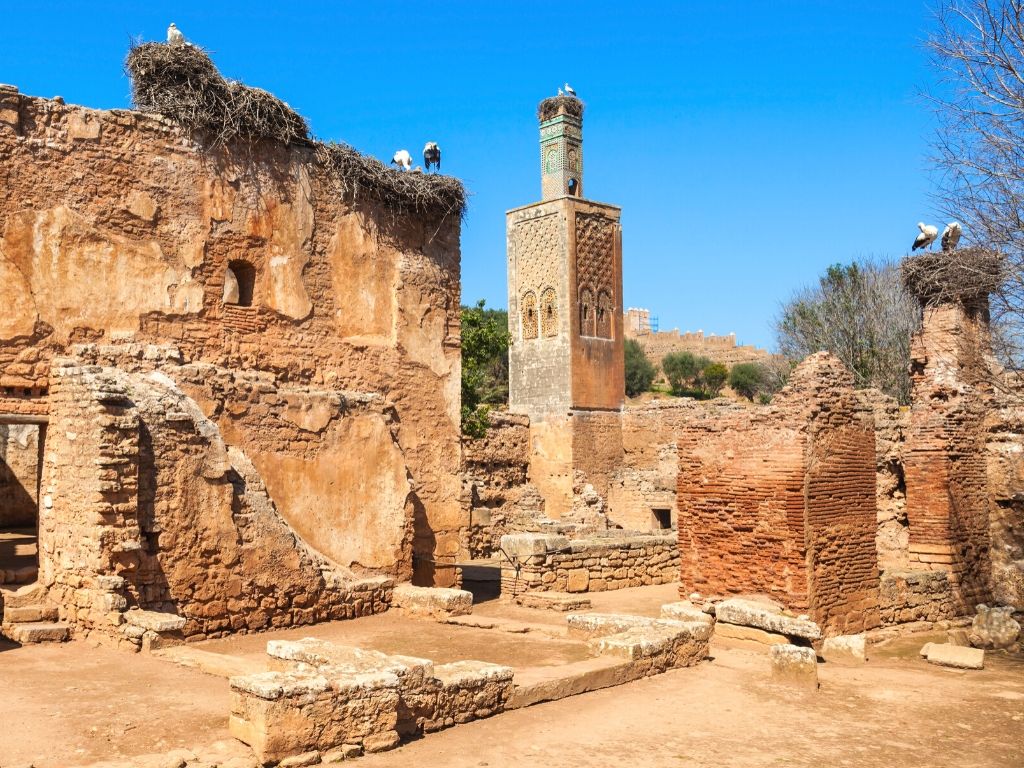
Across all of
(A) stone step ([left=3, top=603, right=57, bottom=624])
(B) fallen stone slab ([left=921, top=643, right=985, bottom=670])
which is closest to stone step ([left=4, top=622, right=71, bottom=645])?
(A) stone step ([left=3, top=603, right=57, bottom=624])

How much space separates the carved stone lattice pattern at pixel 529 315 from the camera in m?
28.6

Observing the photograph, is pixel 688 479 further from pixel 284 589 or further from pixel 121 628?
pixel 121 628

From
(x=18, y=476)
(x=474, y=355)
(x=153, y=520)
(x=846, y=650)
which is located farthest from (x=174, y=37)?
(x=474, y=355)

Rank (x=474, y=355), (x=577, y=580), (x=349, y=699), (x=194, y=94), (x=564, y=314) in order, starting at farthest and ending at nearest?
(x=564, y=314) < (x=474, y=355) < (x=577, y=580) < (x=194, y=94) < (x=349, y=699)

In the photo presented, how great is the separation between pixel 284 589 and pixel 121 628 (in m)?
1.66

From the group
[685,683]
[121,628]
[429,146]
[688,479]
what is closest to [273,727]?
[121,628]

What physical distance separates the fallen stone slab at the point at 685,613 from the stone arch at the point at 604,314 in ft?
62.6

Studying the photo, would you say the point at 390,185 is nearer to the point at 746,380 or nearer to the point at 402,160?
the point at 402,160

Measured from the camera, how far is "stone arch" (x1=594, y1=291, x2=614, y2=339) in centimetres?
2849

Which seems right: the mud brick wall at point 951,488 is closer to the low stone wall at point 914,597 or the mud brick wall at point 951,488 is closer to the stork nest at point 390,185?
the low stone wall at point 914,597

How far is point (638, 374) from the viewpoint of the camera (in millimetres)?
56125

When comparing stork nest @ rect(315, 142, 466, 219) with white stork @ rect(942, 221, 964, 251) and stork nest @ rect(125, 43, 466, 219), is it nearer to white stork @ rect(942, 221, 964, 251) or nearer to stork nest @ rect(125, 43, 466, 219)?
stork nest @ rect(125, 43, 466, 219)

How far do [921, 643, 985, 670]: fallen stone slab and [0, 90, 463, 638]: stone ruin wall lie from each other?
5.57 meters

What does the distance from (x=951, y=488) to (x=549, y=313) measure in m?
16.3
